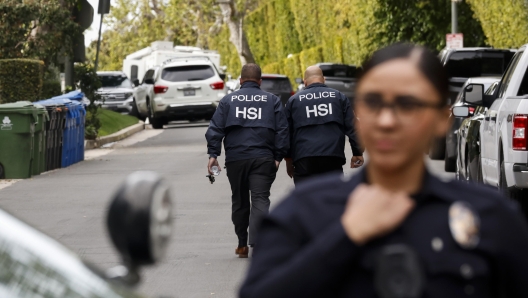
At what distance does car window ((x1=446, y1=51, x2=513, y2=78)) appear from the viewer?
22188mm

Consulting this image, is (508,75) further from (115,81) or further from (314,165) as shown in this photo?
(115,81)

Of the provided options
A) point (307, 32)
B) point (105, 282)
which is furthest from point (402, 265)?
point (307, 32)

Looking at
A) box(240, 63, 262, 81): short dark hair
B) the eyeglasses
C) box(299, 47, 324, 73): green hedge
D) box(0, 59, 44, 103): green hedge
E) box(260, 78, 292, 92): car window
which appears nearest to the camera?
the eyeglasses

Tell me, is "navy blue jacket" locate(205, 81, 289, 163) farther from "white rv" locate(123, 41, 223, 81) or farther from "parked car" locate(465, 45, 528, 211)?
"white rv" locate(123, 41, 223, 81)

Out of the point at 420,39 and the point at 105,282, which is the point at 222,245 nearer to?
the point at 105,282

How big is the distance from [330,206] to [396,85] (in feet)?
0.95

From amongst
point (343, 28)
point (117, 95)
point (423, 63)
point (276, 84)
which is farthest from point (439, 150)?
point (343, 28)

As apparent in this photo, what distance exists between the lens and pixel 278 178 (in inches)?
715

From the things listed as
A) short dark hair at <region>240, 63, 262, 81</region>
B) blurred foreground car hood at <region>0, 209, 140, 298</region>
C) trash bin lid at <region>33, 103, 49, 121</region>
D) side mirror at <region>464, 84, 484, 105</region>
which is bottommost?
trash bin lid at <region>33, 103, 49, 121</region>

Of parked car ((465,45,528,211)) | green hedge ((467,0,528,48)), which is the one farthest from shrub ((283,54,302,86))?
parked car ((465,45,528,211))

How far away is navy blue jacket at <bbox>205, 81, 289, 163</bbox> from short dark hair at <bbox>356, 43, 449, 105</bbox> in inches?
300

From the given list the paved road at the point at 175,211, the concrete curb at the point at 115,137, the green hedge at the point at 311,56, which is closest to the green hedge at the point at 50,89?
the paved road at the point at 175,211

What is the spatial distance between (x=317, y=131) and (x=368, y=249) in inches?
308

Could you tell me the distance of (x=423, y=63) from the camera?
2.64 metres
